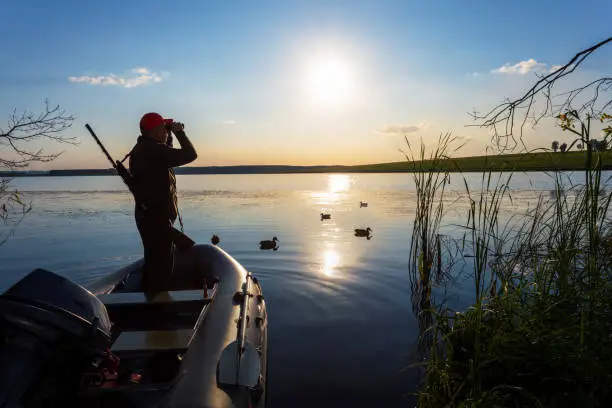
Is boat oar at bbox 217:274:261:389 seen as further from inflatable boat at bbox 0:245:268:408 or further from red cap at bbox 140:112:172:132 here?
red cap at bbox 140:112:172:132

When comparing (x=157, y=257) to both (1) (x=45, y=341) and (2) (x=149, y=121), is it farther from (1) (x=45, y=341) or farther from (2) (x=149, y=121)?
(1) (x=45, y=341)

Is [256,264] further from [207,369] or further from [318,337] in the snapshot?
[207,369]

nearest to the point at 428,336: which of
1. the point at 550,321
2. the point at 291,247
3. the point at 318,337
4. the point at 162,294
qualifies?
the point at 318,337

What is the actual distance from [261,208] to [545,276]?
74.2 ft

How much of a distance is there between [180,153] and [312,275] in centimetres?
666

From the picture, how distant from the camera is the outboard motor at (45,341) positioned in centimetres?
240

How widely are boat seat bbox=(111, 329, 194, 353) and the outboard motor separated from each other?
0.44 meters

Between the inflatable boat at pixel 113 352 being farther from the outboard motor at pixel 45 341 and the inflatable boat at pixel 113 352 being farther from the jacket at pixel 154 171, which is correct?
the jacket at pixel 154 171

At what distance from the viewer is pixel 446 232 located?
1518 cm

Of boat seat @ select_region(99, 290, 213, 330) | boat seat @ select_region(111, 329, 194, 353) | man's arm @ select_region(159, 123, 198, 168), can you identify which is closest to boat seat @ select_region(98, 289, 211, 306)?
boat seat @ select_region(99, 290, 213, 330)

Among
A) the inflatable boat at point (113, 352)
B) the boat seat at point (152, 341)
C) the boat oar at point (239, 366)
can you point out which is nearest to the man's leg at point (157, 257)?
the inflatable boat at point (113, 352)

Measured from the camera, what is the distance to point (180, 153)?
15.6 feet

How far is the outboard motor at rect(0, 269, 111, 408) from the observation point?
240 cm

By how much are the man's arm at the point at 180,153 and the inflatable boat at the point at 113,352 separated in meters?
1.58
